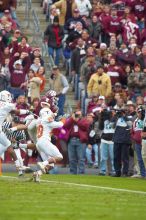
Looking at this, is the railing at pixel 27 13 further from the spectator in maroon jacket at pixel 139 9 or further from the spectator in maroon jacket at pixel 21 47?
the spectator in maroon jacket at pixel 21 47

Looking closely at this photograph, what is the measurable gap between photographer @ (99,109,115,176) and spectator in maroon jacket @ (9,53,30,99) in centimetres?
368

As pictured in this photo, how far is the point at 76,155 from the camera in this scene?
27469mm

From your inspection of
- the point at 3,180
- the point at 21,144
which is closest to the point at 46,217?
the point at 3,180

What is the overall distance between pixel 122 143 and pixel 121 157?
326mm

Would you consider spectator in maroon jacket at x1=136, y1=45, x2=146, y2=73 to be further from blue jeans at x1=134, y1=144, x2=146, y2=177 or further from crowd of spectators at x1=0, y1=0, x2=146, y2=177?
blue jeans at x1=134, y1=144, x2=146, y2=177

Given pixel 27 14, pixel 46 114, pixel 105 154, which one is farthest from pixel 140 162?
pixel 27 14

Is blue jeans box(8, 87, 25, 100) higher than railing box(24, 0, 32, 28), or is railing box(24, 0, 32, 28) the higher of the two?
railing box(24, 0, 32, 28)

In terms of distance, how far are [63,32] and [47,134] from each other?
392 inches

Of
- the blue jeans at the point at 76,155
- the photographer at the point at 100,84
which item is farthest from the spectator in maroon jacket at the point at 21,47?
the blue jeans at the point at 76,155

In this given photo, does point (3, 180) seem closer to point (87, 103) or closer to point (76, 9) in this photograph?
point (87, 103)

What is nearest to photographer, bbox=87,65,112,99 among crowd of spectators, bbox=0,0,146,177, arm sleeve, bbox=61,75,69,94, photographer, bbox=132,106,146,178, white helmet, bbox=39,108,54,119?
crowd of spectators, bbox=0,0,146,177

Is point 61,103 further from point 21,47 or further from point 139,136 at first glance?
point 139,136

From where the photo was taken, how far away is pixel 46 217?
52.5 ft

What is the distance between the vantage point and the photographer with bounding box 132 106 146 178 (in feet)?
86.2
